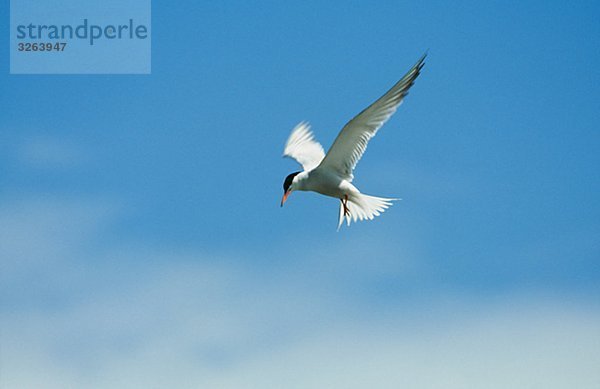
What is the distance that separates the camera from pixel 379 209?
9.33m

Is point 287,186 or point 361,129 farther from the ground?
point 361,129

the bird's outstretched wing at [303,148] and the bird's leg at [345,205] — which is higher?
the bird's outstretched wing at [303,148]

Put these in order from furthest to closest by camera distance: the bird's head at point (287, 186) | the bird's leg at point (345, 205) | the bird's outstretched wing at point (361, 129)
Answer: the bird's leg at point (345, 205) < the bird's head at point (287, 186) < the bird's outstretched wing at point (361, 129)

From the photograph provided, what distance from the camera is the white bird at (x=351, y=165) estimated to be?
806 centimetres

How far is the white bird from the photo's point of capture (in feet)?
26.5

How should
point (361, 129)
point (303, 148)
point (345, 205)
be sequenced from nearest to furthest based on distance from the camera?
point (361, 129) < point (345, 205) < point (303, 148)

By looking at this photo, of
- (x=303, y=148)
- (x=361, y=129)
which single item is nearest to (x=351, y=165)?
(x=361, y=129)

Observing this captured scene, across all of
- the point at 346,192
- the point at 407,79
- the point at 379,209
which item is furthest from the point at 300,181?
the point at 407,79

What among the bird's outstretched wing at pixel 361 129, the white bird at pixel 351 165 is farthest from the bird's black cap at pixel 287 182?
Answer: the bird's outstretched wing at pixel 361 129

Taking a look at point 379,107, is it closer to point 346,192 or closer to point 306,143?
point 346,192

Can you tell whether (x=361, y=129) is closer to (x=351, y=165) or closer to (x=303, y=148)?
(x=351, y=165)

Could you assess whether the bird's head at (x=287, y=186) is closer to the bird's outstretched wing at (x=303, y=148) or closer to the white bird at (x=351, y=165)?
the white bird at (x=351, y=165)

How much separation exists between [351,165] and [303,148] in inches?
94.4

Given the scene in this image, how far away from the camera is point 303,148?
11.2 metres
